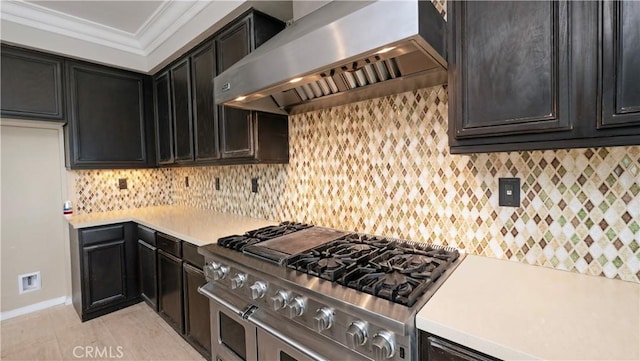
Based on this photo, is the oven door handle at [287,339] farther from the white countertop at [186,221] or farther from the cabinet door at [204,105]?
the cabinet door at [204,105]

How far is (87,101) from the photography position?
2.91m

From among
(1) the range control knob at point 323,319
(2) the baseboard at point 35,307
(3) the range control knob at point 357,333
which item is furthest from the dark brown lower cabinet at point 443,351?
(2) the baseboard at point 35,307

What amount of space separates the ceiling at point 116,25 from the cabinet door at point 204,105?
0.47ft

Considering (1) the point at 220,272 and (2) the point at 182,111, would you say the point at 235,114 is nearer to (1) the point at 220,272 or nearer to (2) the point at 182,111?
(2) the point at 182,111

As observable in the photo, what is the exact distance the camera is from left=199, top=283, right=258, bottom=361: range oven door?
149cm

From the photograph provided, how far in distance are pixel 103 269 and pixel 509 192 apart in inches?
129

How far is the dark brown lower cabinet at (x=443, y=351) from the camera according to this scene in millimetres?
812

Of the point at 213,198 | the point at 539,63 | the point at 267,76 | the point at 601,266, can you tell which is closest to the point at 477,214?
the point at 601,266

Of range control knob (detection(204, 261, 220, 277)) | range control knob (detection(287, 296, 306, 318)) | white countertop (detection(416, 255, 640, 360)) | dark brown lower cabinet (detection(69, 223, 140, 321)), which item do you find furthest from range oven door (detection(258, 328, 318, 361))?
dark brown lower cabinet (detection(69, 223, 140, 321))

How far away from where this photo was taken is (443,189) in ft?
4.87

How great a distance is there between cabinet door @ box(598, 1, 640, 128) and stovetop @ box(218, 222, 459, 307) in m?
0.74

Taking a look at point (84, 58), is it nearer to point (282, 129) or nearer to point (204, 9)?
point (204, 9)

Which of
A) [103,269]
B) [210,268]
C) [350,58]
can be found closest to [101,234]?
[103,269]

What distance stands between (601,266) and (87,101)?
391cm
